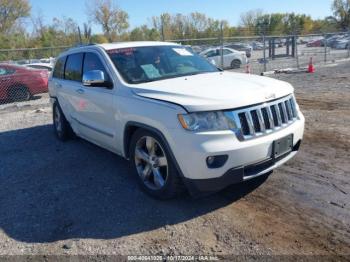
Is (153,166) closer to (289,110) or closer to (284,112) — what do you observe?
(284,112)

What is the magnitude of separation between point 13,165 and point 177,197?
317 centimetres

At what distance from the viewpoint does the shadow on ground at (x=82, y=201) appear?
358 cm

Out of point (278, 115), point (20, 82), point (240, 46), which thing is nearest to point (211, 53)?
point (240, 46)

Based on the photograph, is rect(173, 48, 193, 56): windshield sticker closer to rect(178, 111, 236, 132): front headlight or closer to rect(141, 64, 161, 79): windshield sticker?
rect(141, 64, 161, 79): windshield sticker

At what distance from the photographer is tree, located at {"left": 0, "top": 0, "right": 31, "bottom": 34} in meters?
53.2

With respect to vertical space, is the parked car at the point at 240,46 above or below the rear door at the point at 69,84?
above

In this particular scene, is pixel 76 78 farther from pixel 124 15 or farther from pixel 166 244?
pixel 124 15

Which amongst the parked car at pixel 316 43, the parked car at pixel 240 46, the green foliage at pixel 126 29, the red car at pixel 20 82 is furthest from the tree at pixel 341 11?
the red car at pixel 20 82

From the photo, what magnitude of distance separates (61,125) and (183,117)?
396 centimetres

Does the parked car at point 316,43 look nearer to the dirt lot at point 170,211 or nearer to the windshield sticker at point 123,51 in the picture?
the dirt lot at point 170,211

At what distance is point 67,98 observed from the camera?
19.6ft

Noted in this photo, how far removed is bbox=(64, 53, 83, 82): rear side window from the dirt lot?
1.33 meters

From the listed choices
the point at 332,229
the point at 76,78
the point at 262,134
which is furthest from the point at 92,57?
the point at 332,229

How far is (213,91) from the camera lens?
3.64 metres
